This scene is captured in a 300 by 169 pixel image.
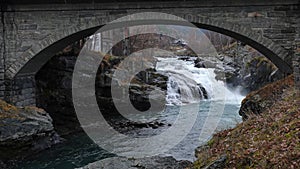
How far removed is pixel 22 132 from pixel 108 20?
18.9 feet

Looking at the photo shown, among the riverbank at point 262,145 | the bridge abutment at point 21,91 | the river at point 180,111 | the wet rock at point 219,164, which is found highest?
the riverbank at point 262,145

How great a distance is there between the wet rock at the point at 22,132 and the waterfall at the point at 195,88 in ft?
37.2

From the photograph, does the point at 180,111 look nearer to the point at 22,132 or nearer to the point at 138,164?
the point at 22,132

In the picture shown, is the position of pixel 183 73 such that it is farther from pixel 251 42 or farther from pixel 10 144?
pixel 10 144

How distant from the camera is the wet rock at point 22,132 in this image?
37.2 ft

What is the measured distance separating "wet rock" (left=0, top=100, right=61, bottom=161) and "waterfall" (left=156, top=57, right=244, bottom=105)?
11344 millimetres

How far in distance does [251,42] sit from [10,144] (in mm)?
10707

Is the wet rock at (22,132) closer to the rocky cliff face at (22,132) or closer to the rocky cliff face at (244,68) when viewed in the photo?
the rocky cliff face at (22,132)

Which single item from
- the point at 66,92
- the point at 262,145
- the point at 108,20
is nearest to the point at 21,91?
the point at 66,92

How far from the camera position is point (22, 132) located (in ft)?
38.0

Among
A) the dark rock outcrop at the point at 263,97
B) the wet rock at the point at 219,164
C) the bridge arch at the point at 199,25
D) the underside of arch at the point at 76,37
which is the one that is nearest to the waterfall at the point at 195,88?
the underside of arch at the point at 76,37

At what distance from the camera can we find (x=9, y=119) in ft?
38.9

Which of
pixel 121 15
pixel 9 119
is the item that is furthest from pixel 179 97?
pixel 9 119

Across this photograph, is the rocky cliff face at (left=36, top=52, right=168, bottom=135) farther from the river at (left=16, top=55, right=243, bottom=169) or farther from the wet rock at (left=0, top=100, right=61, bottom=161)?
the wet rock at (left=0, top=100, right=61, bottom=161)
